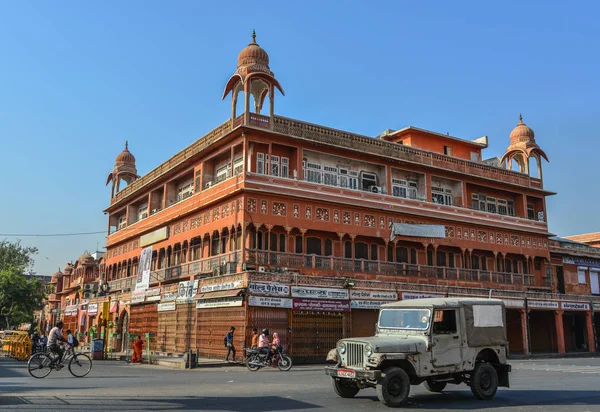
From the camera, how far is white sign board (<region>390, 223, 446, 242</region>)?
3073 cm

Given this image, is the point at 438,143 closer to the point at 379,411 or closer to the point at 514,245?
the point at 514,245

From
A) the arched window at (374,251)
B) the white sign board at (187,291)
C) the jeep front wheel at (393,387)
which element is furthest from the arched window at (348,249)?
the jeep front wheel at (393,387)

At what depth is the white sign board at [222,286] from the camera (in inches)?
894

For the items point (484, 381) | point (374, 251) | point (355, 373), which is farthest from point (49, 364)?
point (374, 251)

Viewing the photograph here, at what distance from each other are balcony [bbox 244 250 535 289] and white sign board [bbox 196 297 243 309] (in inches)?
93.3

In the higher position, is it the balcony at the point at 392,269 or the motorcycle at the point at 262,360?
the balcony at the point at 392,269

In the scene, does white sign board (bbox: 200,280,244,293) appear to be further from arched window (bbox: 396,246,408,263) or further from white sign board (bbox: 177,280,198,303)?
arched window (bbox: 396,246,408,263)

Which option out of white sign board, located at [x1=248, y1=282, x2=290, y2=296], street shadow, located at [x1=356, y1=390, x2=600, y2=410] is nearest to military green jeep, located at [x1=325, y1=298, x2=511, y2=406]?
street shadow, located at [x1=356, y1=390, x2=600, y2=410]

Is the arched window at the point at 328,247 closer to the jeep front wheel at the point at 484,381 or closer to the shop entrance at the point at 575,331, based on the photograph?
the jeep front wheel at the point at 484,381

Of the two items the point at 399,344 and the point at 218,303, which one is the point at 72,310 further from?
the point at 399,344

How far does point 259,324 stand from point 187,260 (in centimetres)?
1044

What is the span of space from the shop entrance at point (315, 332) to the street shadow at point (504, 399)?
11.8 meters

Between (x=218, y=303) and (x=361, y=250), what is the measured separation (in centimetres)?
952

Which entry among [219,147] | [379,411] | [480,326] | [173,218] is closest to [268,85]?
[219,147]
